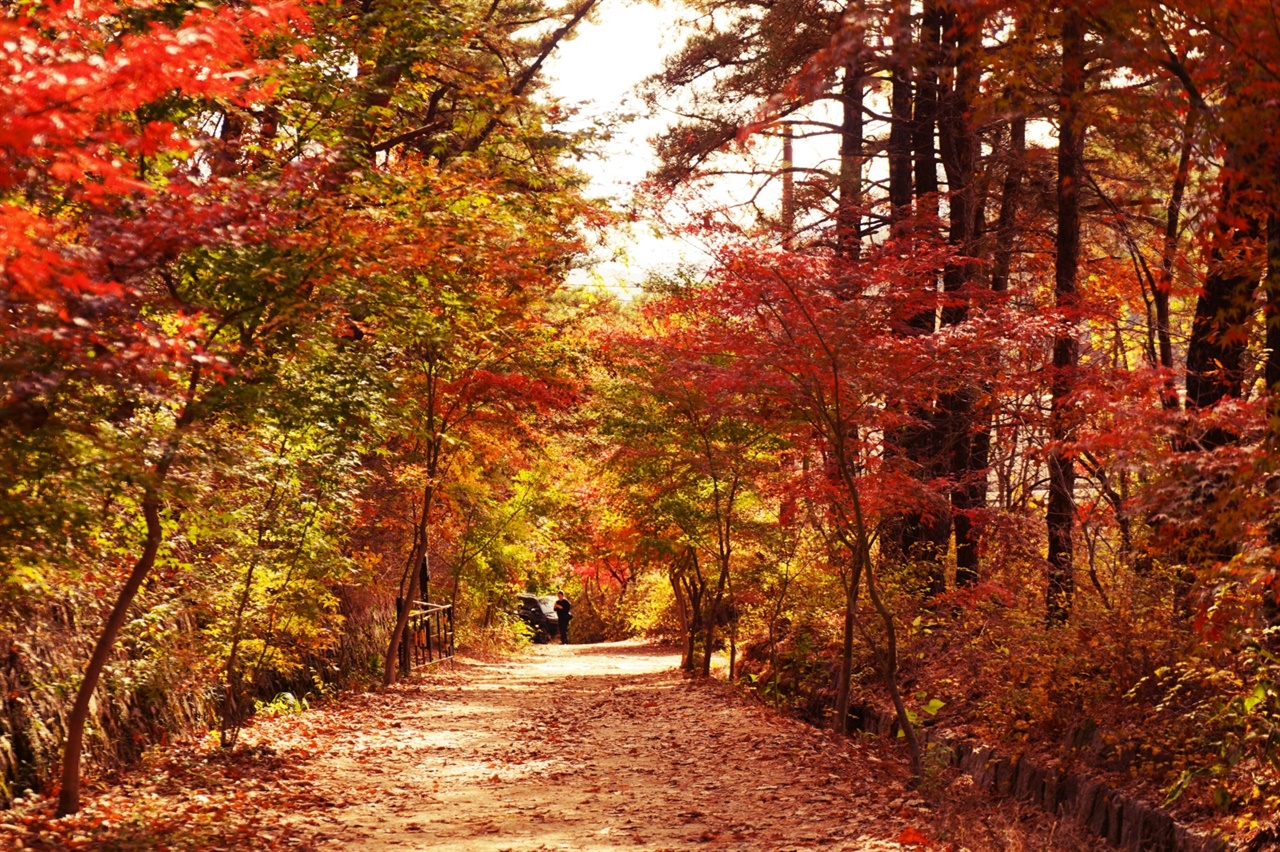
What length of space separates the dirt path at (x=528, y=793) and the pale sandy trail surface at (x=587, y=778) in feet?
0.09

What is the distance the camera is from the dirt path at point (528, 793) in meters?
6.71

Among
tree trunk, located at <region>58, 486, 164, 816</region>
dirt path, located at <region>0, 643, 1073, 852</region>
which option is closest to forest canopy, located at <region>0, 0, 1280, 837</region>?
tree trunk, located at <region>58, 486, 164, 816</region>

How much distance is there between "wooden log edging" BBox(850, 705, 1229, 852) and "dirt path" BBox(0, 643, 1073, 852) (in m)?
0.26

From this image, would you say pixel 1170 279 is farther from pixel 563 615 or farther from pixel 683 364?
pixel 563 615

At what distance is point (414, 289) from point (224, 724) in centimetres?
445

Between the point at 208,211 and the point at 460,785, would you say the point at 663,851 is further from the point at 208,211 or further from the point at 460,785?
the point at 208,211

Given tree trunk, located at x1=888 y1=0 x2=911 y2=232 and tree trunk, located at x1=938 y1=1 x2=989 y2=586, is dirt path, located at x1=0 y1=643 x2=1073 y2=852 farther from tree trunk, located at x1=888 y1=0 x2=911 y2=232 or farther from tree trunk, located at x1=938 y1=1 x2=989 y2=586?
tree trunk, located at x1=888 y1=0 x2=911 y2=232

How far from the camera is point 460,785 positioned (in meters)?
9.05

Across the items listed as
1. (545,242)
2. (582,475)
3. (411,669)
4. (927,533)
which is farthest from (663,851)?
(582,475)

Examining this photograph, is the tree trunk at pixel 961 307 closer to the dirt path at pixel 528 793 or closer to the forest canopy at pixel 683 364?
the forest canopy at pixel 683 364

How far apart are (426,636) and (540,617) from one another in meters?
19.1

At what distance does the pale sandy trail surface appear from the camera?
7078mm

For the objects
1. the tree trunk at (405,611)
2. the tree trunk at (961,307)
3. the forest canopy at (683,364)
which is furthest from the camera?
the tree trunk at (405,611)

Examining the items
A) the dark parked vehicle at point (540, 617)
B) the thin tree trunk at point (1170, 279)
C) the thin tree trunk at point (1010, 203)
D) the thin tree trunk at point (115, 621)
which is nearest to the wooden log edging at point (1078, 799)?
the thin tree trunk at point (1170, 279)
